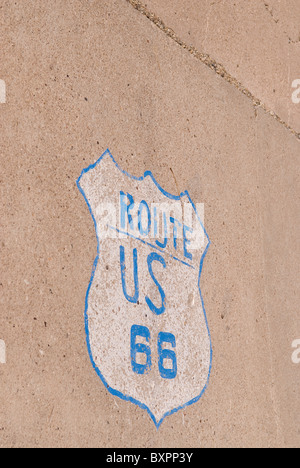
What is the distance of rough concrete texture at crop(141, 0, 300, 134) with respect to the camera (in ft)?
10.9

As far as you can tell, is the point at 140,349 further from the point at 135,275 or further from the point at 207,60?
the point at 207,60

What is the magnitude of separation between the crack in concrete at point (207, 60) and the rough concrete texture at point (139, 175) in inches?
1.3

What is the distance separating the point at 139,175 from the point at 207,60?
89cm

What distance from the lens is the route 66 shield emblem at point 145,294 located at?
254 cm

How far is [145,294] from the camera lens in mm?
2740

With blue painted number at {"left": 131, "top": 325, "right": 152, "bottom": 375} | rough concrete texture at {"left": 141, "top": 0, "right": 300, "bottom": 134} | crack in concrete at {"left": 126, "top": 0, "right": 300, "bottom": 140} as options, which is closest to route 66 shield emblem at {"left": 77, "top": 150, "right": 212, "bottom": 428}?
blue painted number at {"left": 131, "top": 325, "right": 152, "bottom": 375}

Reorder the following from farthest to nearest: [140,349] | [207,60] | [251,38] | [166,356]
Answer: [251,38], [207,60], [166,356], [140,349]

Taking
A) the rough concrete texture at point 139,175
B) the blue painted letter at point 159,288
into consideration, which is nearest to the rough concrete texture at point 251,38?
the rough concrete texture at point 139,175

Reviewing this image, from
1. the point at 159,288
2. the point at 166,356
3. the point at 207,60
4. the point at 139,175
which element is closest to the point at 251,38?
the point at 207,60

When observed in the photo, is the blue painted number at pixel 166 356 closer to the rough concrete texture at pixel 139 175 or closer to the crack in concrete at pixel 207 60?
the rough concrete texture at pixel 139 175

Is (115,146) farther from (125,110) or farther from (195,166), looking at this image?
(195,166)

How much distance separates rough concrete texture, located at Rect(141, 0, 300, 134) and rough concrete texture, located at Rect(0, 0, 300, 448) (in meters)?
0.01

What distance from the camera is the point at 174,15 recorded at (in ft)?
10.6
